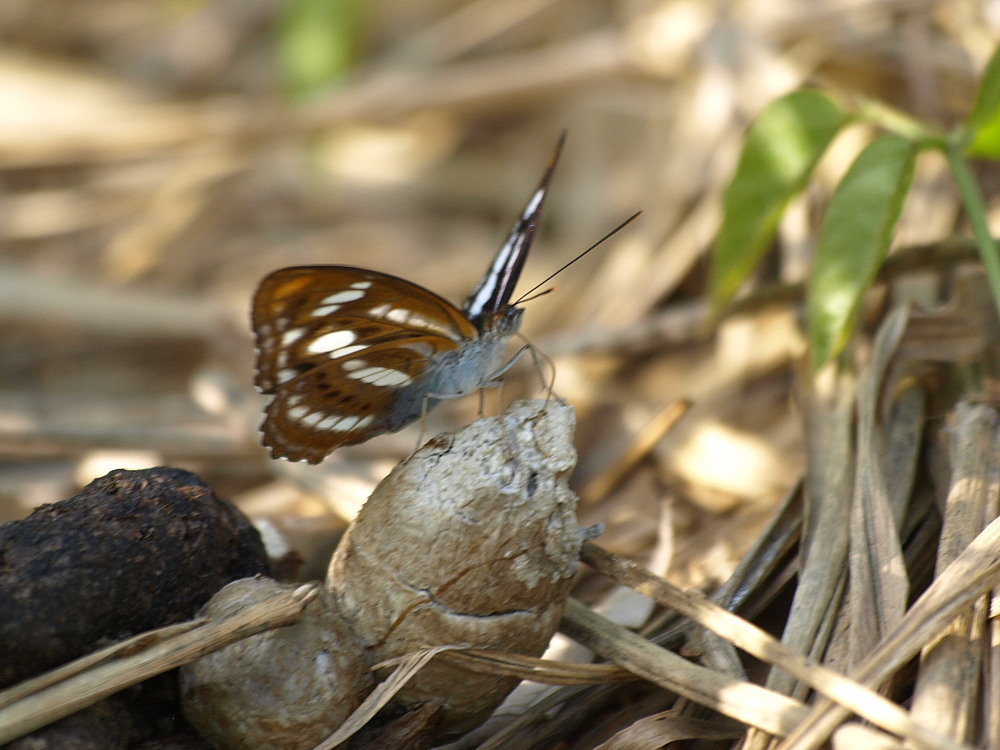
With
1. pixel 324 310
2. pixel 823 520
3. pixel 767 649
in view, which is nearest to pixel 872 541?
pixel 823 520

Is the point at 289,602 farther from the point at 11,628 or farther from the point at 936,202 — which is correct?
the point at 936,202

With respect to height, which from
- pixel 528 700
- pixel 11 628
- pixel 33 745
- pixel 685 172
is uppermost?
pixel 685 172

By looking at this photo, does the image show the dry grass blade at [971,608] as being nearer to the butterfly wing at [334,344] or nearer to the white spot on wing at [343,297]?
the butterfly wing at [334,344]

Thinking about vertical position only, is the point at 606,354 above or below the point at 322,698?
→ above

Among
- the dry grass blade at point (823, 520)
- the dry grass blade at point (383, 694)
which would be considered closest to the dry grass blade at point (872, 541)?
the dry grass blade at point (823, 520)

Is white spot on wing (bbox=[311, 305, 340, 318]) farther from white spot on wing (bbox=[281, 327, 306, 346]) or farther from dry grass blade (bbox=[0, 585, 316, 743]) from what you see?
dry grass blade (bbox=[0, 585, 316, 743])

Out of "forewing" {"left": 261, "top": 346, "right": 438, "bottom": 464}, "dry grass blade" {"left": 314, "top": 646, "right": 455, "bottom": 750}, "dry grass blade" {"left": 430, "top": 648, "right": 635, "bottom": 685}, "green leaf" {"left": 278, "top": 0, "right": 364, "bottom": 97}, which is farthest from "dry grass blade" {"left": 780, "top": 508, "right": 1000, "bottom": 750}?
"green leaf" {"left": 278, "top": 0, "right": 364, "bottom": 97}

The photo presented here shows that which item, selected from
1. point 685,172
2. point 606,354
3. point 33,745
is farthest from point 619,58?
point 33,745

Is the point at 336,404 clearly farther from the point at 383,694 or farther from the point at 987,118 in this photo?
the point at 987,118
